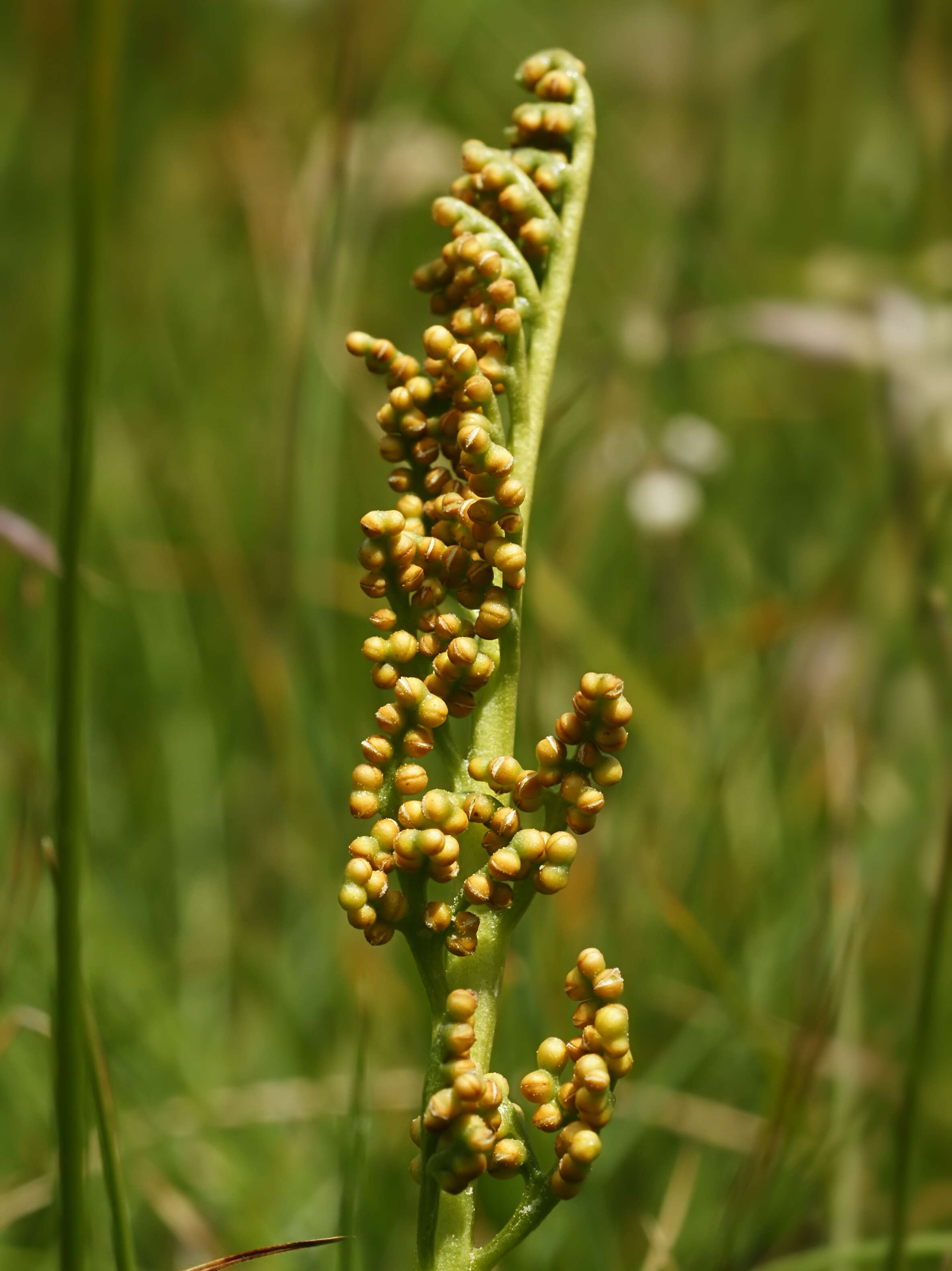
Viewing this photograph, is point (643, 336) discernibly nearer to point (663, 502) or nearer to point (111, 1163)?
point (663, 502)

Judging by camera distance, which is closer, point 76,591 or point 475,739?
point 76,591

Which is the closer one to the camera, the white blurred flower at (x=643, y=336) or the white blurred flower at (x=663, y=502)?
the white blurred flower at (x=663, y=502)

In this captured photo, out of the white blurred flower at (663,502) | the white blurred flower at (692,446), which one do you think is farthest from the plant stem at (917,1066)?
the white blurred flower at (692,446)

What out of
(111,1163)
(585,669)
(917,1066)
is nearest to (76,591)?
(111,1163)

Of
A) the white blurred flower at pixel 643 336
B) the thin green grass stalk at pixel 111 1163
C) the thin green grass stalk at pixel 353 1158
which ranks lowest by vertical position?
the thin green grass stalk at pixel 353 1158

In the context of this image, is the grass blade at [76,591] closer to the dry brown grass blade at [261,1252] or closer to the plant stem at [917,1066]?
the dry brown grass blade at [261,1252]

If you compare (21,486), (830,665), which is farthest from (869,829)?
(21,486)

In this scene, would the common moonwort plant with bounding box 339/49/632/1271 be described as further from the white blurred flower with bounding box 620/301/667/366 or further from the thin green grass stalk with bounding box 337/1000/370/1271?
the white blurred flower with bounding box 620/301/667/366

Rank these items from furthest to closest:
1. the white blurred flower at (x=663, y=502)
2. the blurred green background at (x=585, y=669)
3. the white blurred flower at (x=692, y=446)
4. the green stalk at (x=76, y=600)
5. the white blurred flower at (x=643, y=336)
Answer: the white blurred flower at (x=643, y=336), the white blurred flower at (x=692, y=446), the white blurred flower at (x=663, y=502), the blurred green background at (x=585, y=669), the green stalk at (x=76, y=600)
